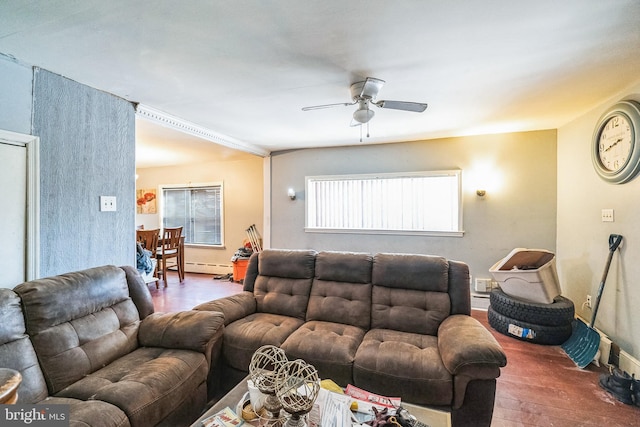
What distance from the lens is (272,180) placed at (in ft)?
17.3

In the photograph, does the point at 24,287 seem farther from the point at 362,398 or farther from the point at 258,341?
the point at 362,398

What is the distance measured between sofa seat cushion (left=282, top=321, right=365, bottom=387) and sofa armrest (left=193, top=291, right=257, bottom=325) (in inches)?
21.8

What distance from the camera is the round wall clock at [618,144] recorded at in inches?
91.4

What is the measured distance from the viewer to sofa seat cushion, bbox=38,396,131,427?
120 cm

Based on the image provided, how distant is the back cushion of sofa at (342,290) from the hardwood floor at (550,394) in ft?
3.64

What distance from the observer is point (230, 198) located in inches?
247

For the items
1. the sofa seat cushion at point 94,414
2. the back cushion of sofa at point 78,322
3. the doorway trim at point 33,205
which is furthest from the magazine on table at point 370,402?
the doorway trim at point 33,205

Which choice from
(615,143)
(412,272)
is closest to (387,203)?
(412,272)

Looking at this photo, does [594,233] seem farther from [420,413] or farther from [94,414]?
[94,414]

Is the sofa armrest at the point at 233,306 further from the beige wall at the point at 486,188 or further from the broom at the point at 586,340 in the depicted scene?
the broom at the point at 586,340

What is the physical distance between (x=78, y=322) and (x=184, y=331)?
1.93ft

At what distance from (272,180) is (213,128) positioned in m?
1.62

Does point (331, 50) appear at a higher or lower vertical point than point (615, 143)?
higher

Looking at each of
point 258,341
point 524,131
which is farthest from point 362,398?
point 524,131
